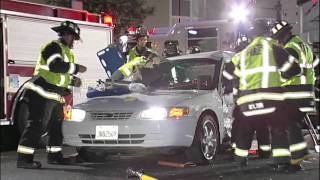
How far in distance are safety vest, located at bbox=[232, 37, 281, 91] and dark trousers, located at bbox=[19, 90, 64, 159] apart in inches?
98.5

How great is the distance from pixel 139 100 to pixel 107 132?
0.47 metres

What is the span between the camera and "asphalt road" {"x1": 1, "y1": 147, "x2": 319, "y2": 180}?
512 cm

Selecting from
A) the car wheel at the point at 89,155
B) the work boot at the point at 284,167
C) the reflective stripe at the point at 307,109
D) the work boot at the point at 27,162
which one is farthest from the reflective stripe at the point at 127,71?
the reflective stripe at the point at 307,109

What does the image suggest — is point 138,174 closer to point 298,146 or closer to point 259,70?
point 259,70

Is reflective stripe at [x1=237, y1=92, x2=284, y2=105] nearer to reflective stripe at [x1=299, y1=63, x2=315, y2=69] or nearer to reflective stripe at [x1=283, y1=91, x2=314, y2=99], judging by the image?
reflective stripe at [x1=283, y1=91, x2=314, y2=99]

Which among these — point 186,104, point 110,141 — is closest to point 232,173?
point 186,104

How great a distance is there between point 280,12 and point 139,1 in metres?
7.51

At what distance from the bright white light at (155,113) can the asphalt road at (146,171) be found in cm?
56

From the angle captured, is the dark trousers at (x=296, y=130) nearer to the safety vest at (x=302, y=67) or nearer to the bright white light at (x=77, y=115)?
the safety vest at (x=302, y=67)

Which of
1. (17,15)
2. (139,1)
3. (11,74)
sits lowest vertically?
(11,74)

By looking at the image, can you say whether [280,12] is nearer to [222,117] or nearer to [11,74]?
[222,117]

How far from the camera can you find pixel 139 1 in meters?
9.79

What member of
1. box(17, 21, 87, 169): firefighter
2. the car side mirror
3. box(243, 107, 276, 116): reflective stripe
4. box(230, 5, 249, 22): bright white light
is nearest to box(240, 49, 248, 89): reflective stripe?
box(243, 107, 276, 116): reflective stripe

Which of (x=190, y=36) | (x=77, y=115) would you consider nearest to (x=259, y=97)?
(x=77, y=115)
